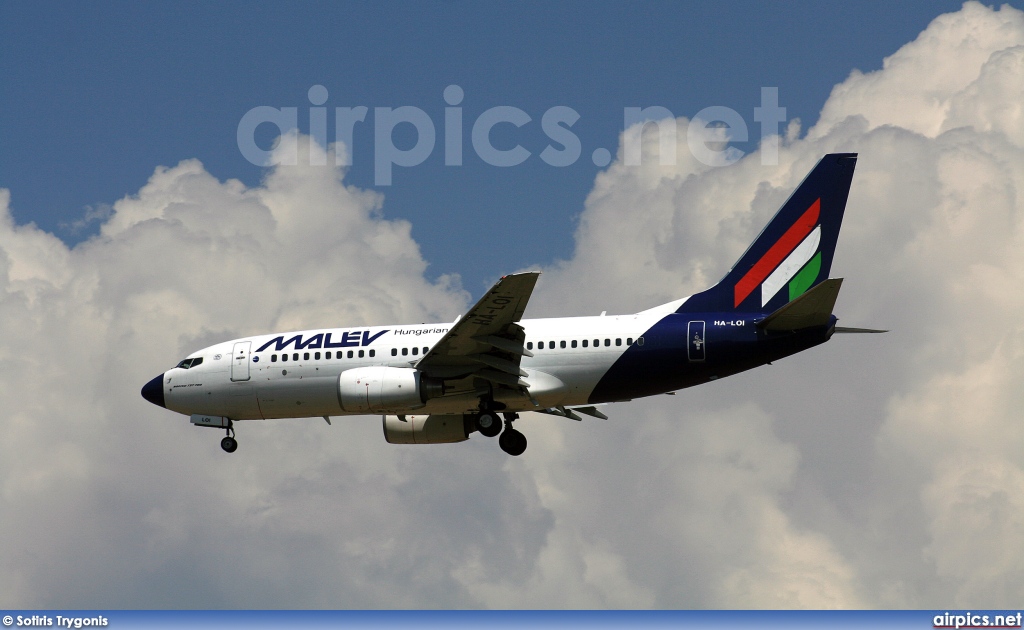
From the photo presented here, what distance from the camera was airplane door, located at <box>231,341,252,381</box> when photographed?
4588 centimetres

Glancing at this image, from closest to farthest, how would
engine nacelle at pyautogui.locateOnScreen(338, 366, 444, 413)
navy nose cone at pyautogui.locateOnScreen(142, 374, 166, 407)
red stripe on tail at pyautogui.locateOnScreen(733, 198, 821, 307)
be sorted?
1. engine nacelle at pyautogui.locateOnScreen(338, 366, 444, 413)
2. red stripe on tail at pyautogui.locateOnScreen(733, 198, 821, 307)
3. navy nose cone at pyautogui.locateOnScreen(142, 374, 166, 407)

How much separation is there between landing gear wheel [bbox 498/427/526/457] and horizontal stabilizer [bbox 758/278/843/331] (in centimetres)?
907

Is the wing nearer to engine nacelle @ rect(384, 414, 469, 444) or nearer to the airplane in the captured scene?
the airplane

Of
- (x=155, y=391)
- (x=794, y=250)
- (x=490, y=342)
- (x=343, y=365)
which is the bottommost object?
(x=490, y=342)

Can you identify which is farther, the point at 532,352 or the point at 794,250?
the point at 794,250

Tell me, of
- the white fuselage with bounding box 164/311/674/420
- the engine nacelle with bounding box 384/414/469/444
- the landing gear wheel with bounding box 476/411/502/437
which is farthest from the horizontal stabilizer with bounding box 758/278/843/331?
the engine nacelle with bounding box 384/414/469/444

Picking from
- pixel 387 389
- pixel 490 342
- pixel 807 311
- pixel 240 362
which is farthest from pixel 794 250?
pixel 240 362

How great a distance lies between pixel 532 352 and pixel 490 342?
5.53 ft

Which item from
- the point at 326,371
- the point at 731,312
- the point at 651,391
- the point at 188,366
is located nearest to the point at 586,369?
the point at 651,391

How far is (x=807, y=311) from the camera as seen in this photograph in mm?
40562

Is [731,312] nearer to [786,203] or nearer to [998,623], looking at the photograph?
[786,203]

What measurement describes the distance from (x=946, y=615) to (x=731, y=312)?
13817 mm

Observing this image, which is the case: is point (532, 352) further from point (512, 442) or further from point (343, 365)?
point (343, 365)

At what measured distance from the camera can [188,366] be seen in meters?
47.4
